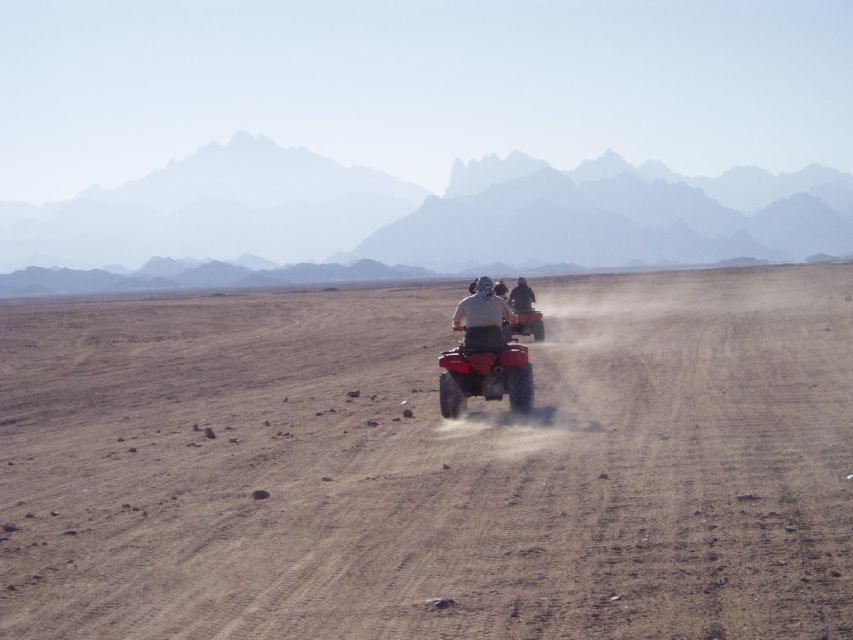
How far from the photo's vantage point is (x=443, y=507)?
8.61 metres

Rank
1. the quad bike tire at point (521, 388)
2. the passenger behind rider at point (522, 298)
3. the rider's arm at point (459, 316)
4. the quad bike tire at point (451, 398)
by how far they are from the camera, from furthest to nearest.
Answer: the passenger behind rider at point (522, 298), the rider's arm at point (459, 316), the quad bike tire at point (451, 398), the quad bike tire at point (521, 388)

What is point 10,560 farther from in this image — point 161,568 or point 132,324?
point 132,324

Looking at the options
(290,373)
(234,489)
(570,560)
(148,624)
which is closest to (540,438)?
(234,489)

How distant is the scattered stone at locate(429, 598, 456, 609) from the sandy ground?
0.06 feet

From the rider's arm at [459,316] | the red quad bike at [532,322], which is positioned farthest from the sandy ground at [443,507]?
the red quad bike at [532,322]

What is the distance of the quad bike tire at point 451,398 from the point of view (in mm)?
13203

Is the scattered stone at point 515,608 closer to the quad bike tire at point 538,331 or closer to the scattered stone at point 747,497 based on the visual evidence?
the scattered stone at point 747,497

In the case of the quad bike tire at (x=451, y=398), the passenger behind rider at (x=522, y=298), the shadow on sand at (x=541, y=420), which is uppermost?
the passenger behind rider at (x=522, y=298)

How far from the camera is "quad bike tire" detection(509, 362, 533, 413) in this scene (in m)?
13.1

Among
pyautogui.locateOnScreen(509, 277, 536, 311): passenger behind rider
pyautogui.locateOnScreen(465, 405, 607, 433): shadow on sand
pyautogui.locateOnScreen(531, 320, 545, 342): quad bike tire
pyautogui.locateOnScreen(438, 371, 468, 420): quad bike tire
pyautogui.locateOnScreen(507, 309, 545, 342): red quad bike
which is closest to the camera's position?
pyautogui.locateOnScreen(465, 405, 607, 433): shadow on sand

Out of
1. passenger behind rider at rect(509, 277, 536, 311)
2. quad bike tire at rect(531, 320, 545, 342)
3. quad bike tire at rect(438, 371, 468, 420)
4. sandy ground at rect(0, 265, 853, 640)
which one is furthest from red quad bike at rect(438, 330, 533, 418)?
passenger behind rider at rect(509, 277, 536, 311)

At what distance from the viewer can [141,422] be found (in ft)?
49.2

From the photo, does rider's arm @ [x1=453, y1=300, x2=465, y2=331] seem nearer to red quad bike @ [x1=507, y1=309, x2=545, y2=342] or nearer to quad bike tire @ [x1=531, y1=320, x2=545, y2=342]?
red quad bike @ [x1=507, y1=309, x2=545, y2=342]

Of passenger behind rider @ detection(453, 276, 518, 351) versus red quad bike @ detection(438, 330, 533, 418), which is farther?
passenger behind rider @ detection(453, 276, 518, 351)
